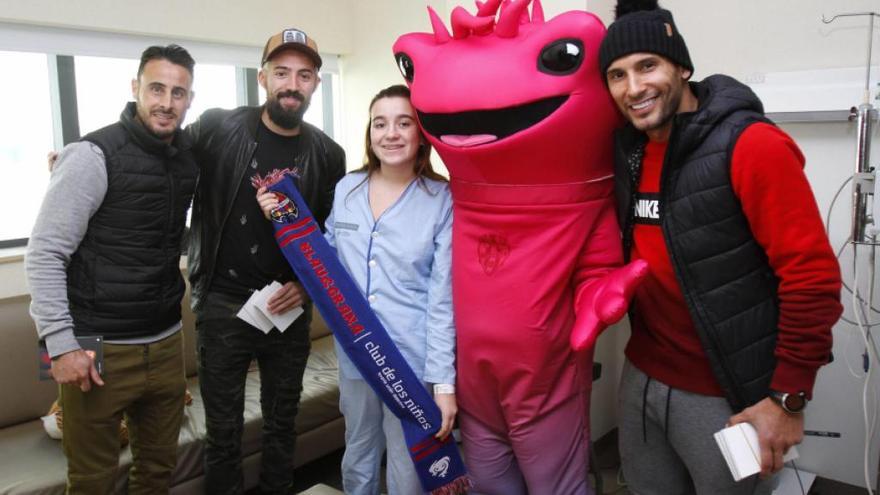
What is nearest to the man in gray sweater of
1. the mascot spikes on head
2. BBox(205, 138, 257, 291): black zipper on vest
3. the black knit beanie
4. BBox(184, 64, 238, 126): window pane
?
BBox(205, 138, 257, 291): black zipper on vest

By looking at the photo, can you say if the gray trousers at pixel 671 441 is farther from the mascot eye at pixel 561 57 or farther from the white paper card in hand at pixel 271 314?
the white paper card in hand at pixel 271 314

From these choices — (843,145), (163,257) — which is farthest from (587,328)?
(843,145)

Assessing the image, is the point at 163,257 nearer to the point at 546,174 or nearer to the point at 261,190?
the point at 261,190

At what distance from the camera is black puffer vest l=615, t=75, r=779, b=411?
1265mm

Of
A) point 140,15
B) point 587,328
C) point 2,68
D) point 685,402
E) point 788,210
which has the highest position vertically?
point 140,15

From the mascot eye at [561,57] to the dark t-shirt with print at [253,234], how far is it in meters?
0.91

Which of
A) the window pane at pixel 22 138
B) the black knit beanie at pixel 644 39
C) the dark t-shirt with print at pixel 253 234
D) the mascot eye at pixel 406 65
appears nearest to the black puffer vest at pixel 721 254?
the black knit beanie at pixel 644 39

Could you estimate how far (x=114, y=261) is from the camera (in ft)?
5.69

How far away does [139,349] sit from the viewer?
1801 millimetres

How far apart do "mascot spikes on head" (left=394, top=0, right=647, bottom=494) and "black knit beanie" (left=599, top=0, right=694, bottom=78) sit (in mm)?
73

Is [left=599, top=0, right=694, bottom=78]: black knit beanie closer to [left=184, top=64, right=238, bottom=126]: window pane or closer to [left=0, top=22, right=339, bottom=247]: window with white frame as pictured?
[left=0, top=22, right=339, bottom=247]: window with white frame

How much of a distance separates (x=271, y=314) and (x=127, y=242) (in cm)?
47

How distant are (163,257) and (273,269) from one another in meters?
0.34

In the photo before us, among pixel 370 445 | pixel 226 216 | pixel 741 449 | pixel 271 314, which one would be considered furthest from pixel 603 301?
pixel 226 216
